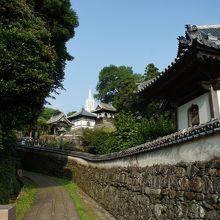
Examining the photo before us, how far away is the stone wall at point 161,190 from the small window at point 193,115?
3.33m

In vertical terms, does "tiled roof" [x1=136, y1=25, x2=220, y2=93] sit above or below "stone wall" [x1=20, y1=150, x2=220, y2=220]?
above

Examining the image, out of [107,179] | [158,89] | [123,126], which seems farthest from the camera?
[123,126]

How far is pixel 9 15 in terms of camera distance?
1652 cm

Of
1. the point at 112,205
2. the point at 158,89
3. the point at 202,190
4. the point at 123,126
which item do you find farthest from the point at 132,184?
the point at 123,126

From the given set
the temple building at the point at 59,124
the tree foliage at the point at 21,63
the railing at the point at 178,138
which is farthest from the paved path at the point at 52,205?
the temple building at the point at 59,124

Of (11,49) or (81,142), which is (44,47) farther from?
(81,142)

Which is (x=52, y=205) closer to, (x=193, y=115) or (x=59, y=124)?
(x=193, y=115)

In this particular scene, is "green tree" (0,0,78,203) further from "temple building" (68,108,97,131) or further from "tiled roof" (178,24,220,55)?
"temple building" (68,108,97,131)

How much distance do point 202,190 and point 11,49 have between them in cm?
1083

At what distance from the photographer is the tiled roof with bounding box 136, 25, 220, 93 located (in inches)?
406

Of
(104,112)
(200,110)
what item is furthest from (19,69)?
(104,112)

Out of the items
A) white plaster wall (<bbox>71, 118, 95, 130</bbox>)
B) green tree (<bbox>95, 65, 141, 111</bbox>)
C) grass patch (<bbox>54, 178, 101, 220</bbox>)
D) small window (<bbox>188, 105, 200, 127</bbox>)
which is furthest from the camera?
green tree (<bbox>95, 65, 141, 111</bbox>)

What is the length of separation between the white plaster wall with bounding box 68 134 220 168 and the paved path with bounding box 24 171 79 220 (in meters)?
5.32

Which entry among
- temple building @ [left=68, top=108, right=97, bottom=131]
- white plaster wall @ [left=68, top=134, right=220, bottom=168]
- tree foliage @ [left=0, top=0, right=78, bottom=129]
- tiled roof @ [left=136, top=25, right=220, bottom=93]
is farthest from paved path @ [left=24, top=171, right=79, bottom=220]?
temple building @ [left=68, top=108, right=97, bottom=131]
